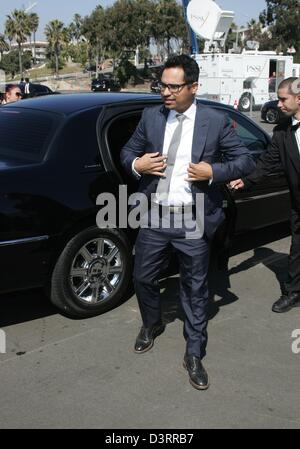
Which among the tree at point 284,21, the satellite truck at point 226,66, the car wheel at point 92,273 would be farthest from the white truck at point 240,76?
the tree at point 284,21

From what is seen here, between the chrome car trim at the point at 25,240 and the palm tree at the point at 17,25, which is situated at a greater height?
the palm tree at the point at 17,25

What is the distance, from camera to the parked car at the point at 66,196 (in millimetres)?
3391

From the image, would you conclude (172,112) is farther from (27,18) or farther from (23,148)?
(27,18)

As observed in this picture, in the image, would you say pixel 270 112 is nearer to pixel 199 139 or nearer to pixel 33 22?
pixel 199 139

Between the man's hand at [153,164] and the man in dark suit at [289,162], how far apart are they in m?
1.16

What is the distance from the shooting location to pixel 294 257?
4.23 metres

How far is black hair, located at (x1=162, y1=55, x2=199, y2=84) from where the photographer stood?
285cm

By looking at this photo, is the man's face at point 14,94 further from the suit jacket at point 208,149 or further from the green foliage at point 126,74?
the green foliage at point 126,74

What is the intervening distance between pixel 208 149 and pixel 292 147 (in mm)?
1339

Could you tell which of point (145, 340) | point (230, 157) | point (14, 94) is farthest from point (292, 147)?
point (14, 94)

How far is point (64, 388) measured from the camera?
303 centimetres

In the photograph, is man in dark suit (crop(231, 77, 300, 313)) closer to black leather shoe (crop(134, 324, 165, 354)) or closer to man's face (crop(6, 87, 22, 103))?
black leather shoe (crop(134, 324, 165, 354))

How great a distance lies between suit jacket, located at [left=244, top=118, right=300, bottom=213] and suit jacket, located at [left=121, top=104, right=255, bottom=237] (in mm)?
929
